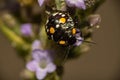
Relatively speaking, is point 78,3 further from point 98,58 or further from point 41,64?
point 98,58

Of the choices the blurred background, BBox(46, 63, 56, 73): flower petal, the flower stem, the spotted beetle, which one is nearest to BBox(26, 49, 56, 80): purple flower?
BBox(46, 63, 56, 73): flower petal

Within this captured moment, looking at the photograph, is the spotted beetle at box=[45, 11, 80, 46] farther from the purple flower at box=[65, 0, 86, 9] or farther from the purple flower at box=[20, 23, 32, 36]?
the purple flower at box=[20, 23, 32, 36]

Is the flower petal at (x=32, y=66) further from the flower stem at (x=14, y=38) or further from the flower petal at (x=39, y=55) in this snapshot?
the flower stem at (x=14, y=38)

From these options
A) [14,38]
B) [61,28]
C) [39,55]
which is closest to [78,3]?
[61,28]

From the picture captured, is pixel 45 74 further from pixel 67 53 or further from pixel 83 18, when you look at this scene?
pixel 83 18

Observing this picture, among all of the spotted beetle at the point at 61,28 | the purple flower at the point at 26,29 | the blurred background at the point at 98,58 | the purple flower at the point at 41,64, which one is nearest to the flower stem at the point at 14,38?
the purple flower at the point at 26,29

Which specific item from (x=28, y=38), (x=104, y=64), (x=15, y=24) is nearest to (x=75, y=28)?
(x=28, y=38)
